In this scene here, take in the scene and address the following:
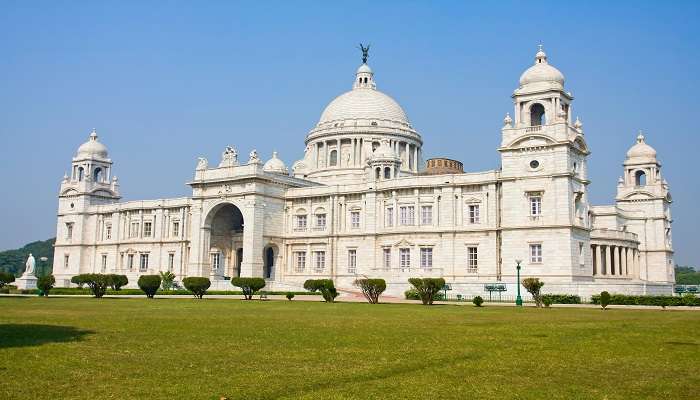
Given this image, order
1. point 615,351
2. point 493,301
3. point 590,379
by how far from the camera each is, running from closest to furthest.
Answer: point 590,379
point 615,351
point 493,301

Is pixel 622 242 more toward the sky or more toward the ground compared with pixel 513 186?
more toward the ground

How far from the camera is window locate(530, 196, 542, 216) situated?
60.1 metres

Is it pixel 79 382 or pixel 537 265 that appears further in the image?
pixel 537 265

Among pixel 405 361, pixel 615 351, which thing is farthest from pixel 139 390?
pixel 615 351

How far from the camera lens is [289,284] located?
69.2m

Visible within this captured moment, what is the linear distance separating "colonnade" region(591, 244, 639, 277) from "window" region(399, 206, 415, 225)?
55.9 feet

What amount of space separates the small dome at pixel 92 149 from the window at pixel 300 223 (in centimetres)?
3298

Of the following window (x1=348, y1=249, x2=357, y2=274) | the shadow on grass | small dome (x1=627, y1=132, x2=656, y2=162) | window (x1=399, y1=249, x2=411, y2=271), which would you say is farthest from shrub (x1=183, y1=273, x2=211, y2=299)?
small dome (x1=627, y1=132, x2=656, y2=162)

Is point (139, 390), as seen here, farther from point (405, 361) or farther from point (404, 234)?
point (404, 234)

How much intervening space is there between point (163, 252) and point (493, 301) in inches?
1880

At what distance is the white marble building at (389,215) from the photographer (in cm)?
5984

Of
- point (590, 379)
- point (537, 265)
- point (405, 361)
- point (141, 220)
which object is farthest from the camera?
point (141, 220)

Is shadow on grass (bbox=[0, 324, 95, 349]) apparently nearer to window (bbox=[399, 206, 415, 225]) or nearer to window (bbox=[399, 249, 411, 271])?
window (bbox=[399, 249, 411, 271])

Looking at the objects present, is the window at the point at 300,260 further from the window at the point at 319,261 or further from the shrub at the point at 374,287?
the shrub at the point at 374,287
